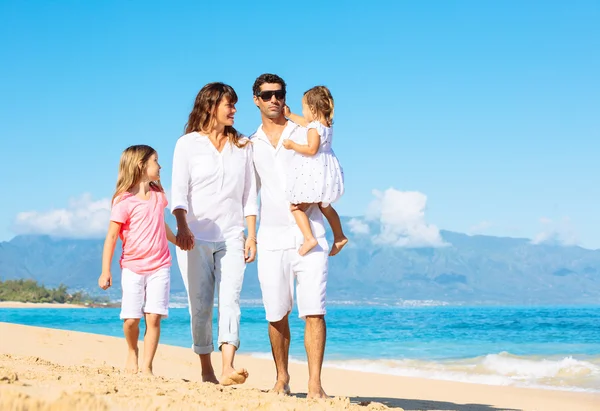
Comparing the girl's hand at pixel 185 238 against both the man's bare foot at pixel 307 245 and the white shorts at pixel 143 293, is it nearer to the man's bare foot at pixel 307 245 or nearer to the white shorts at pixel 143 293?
the white shorts at pixel 143 293

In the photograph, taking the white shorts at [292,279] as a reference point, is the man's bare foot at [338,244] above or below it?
above

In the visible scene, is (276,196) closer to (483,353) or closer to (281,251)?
(281,251)

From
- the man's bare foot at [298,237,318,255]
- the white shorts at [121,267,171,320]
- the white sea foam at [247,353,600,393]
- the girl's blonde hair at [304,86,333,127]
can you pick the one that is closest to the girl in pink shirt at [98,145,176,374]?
the white shorts at [121,267,171,320]

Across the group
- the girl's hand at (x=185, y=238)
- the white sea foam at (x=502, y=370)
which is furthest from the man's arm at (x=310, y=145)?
the white sea foam at (x=502, y=370)

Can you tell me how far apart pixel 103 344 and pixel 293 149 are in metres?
8.04

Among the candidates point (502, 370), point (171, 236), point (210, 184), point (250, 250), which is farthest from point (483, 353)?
point (210, 184)

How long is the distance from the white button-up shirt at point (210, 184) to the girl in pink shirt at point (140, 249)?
0.28 m

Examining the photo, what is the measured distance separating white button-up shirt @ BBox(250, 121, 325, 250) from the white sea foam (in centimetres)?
790

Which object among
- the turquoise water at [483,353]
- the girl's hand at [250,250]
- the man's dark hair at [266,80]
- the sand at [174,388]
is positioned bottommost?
the turquoise water at [483,353]

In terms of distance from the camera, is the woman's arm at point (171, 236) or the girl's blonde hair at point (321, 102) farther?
the woman's arm at point (171, 236)

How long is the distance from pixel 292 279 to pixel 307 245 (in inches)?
12.1

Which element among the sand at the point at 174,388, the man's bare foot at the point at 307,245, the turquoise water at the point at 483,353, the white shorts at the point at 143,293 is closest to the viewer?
the sand at the point at 174,388

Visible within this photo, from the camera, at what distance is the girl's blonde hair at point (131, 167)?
18.4ft

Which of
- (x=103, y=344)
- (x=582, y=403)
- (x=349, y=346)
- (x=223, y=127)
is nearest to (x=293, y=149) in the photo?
(x=223, y=127)
